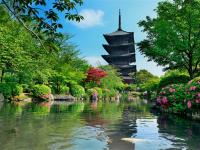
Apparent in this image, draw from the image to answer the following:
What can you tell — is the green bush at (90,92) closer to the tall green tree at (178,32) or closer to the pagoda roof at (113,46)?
the tall green tree at (178,32)

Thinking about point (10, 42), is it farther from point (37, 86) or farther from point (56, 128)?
point (56, 128)

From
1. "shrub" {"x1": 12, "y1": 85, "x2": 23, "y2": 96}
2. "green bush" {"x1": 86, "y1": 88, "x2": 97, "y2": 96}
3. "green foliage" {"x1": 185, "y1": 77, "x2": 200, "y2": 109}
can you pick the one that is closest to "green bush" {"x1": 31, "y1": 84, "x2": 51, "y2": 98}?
"shrub" {"x1": 12, "y1": 85, "x2": 23, "y2": 96}

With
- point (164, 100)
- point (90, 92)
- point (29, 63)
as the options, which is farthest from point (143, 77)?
point (164, 100)

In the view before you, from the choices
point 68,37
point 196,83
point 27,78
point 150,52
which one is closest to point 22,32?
point 27,78

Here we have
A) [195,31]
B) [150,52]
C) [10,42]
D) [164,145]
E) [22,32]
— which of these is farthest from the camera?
[22,32]

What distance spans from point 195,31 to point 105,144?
1879 centimetres

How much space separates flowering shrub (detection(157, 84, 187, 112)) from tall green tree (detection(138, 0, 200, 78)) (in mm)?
5691

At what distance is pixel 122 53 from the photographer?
86.1 m

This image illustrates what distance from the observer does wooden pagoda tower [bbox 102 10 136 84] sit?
280ft

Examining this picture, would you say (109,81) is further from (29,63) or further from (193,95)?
(193,95)

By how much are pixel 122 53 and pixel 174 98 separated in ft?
224

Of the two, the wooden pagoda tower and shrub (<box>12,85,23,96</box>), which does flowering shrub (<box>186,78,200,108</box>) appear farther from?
the wooden pagoda tower

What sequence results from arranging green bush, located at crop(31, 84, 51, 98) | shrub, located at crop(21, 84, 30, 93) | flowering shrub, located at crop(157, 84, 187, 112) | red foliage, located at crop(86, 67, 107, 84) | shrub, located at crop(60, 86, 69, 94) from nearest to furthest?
flowering shrub, located at crop(157, 84, 187, 112)
green bush, located at crop(31, 84, 51, 98)
shrub, located at crop(21, 84, 30, 93)
shrub, located at crop(60, 86, 69, 94)
red foliage, located at crop(86, 67, 107, 84)

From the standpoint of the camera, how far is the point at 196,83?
15453mm
